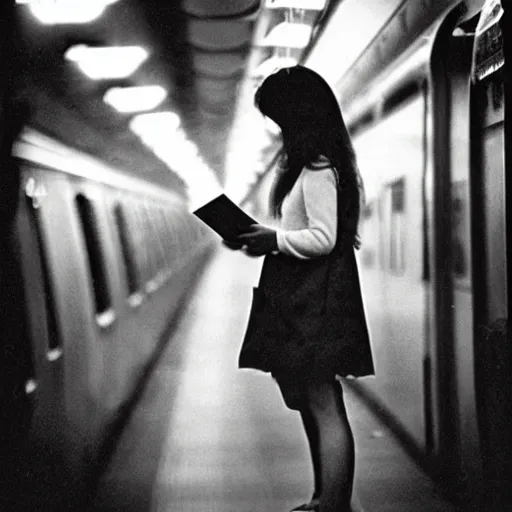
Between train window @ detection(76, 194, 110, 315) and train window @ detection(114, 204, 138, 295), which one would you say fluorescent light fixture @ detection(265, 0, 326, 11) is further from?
train window @ detection(114, 204, 138, 295)

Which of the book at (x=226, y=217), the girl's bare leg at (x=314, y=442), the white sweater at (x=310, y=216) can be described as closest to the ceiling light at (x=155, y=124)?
the book at (x=226, y=217)

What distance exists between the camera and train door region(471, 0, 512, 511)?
2.73m

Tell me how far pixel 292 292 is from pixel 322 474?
59 centimetres

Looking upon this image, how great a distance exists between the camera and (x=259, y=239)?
2.61 metres

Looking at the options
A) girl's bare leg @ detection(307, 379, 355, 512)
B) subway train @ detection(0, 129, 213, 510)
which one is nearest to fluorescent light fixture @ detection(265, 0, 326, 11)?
subway train @ detection(0, 129, 213, 510)

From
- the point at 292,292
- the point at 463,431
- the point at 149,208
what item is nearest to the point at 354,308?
the point at 292,292

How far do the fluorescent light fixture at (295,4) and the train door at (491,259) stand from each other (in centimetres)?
56

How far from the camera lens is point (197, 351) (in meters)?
2.80

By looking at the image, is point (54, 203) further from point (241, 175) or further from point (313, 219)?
point (313, 219)

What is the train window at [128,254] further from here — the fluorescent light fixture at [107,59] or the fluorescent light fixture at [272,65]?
the fluorescent light fixture at [272,65]

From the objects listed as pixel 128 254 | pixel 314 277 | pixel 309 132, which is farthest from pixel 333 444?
pixel 128 254

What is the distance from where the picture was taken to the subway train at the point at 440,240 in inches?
109

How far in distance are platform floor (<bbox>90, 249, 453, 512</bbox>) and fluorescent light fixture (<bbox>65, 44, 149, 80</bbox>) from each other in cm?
71

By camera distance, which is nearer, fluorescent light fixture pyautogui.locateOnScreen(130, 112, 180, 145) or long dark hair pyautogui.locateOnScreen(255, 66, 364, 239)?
long dark hair pyautogui.locateOnScreen(255, 66, 364, 239)
